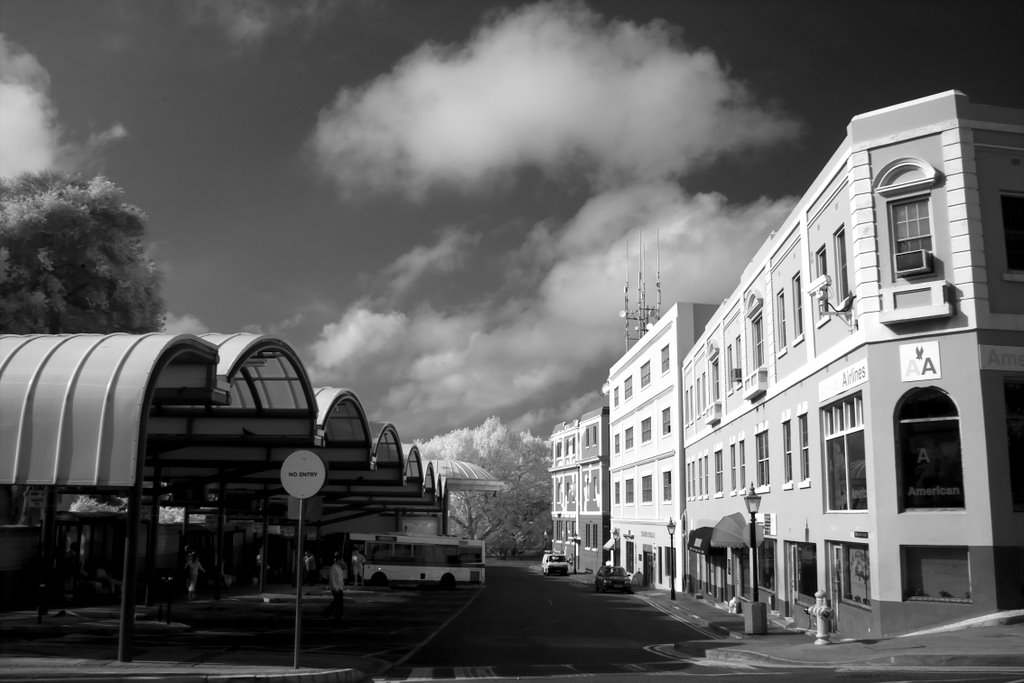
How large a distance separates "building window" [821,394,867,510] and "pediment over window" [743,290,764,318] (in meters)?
7.08

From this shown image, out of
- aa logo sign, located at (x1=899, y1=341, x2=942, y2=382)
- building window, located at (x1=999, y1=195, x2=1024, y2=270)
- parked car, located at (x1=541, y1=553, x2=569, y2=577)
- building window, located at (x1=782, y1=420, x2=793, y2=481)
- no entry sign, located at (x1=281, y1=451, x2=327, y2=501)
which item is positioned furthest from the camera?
parked car, located at (x1=541, y1=553, x2=569, y2=577)

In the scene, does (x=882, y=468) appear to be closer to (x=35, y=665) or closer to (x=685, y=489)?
(x=35, y=665)

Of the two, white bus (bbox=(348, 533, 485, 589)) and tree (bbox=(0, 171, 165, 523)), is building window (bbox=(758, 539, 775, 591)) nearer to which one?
white bus (bbox=(348, 533, 485, 589))

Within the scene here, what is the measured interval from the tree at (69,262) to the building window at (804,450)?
26.7 meters

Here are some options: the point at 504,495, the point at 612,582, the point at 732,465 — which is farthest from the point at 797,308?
the point at 504,495

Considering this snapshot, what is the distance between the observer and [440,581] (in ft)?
170

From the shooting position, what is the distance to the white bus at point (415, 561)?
51.7 m

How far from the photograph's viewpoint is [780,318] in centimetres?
2830

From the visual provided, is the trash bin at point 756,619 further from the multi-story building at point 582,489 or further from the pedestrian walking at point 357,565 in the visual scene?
Answer: the multi-story building at point 582,489

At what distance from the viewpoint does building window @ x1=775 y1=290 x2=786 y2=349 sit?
28031 mm

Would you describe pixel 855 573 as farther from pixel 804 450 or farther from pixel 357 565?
pixel 357 565

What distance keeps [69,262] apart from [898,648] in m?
33.0

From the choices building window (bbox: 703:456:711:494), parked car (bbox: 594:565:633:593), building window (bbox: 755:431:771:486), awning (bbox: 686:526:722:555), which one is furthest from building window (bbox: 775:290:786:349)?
parked car (bbox: 594:565:633:593)

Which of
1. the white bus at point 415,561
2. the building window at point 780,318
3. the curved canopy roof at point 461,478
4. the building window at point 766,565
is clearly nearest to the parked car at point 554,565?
the curved canopy roof at point 461,478
